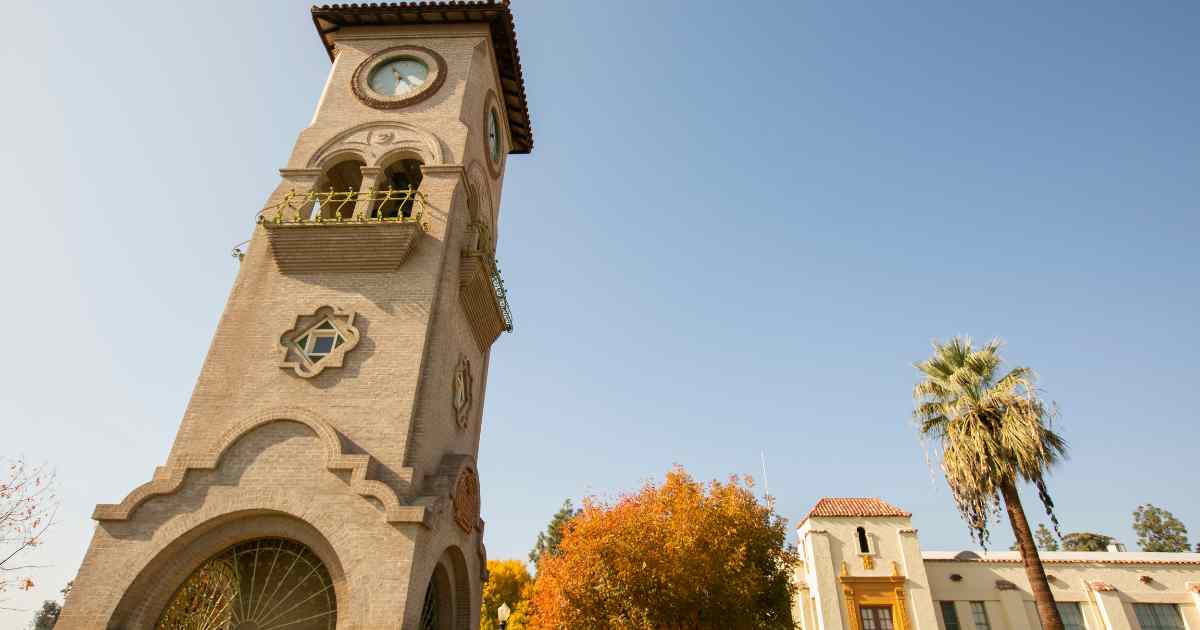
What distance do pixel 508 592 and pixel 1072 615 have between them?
36921 millimetres

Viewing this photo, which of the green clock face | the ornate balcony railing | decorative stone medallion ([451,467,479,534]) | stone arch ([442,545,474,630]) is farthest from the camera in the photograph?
the green clock face

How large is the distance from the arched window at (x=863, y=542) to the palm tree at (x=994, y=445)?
1150cm

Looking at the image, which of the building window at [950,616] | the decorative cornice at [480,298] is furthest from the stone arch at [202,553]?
the building window at [950,616]

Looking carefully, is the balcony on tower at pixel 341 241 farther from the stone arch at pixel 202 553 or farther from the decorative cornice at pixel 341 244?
the stone arch at pixel 202 553

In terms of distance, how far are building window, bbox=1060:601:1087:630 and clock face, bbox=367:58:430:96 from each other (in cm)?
3590

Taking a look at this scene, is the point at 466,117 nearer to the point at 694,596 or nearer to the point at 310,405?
the point at 310,405

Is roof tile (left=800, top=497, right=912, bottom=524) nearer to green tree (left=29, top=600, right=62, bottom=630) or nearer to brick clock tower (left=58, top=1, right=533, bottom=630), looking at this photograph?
brick clock tower (left=58, top=1, right=533, bottom=630)

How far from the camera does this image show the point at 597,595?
22.3 m

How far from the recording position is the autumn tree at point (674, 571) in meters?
22.1

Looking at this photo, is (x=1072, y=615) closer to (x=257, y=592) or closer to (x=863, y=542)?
(x=863, y=542)

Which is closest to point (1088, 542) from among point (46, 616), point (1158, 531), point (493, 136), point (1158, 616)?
point (1158, 531)

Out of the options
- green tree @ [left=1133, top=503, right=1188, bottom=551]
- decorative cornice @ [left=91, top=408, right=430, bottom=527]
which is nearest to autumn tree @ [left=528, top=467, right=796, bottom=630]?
decorative cornice @ [left=91, top=408, right=430, bottom=527]

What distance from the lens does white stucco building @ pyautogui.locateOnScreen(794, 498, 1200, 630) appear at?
95.6ft

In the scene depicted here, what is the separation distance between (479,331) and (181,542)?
8.23 m
